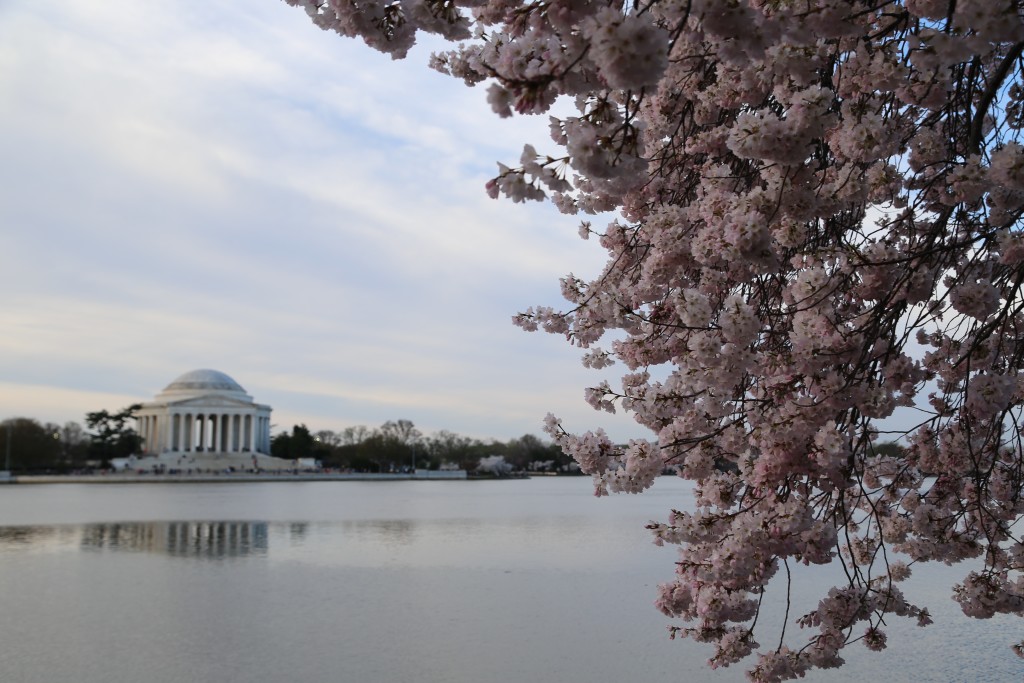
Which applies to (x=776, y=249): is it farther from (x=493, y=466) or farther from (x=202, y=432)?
(x=202, y=432)

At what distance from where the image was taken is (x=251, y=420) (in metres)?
110

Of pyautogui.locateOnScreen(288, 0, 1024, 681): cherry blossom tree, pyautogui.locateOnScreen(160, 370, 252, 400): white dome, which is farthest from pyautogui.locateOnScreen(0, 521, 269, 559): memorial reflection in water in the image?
pyautogui.locateOnScreen(160, 370, 252, 400): white dome

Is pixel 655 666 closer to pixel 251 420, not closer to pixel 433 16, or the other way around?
pixel 433 16

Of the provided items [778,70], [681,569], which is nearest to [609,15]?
[778,70]

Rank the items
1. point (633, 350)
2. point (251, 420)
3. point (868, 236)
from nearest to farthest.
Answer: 1. point (868, 236)
2. point (633, 350)
3. point (251, 420)

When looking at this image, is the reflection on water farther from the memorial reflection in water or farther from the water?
the water

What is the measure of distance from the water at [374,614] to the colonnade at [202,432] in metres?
85.5

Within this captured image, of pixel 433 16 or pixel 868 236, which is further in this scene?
pixel 868 236

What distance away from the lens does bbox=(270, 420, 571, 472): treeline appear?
10075cm

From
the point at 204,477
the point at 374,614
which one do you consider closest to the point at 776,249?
the point at 374,614

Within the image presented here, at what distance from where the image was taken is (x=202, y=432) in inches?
4377

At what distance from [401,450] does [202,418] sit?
25.7 m

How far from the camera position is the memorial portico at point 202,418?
352 feet

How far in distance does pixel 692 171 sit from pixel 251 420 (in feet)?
360
